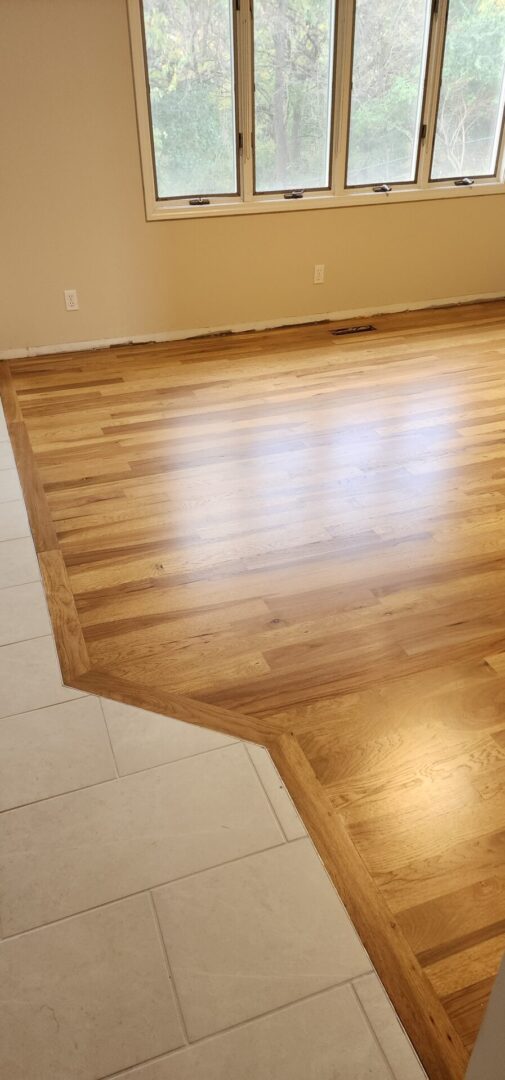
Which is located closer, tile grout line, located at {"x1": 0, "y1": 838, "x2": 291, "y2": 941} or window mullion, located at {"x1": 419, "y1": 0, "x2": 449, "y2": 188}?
tile grout line, located at {"x1": 0, "y1": 838, "x2": 291, "y2": 941}

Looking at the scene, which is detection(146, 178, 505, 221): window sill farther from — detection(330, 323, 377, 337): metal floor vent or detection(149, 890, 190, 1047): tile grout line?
detection(149, 890, 190, 1047): tile grout line

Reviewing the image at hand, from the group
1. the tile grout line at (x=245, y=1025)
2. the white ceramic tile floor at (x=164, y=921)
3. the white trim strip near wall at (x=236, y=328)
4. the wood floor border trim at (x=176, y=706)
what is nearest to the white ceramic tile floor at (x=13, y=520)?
the wood floor border trim at (x=176, y=706)

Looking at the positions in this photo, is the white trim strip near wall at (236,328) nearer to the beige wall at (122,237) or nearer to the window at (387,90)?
the beige wall at (122,237)

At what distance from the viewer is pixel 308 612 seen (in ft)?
7.04

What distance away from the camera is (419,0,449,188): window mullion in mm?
4090

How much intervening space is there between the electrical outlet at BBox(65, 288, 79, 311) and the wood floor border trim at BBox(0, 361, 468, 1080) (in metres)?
2.17

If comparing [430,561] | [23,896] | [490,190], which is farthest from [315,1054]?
[490,190]

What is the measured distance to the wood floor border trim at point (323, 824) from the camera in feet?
3.87

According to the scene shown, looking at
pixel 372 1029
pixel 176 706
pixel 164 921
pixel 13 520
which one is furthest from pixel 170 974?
pixel 13 520

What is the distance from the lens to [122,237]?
4.08 m

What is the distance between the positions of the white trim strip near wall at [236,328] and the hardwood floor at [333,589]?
21 centimetres

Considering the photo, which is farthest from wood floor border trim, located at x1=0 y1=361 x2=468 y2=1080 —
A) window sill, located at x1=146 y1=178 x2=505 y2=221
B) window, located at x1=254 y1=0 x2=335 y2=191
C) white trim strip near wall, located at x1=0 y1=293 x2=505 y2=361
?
window, located at x1=254 y1=0 x2=335 y2=191

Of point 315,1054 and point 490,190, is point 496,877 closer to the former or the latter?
point 315,1054

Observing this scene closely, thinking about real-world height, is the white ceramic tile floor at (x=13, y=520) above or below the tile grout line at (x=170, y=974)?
above
